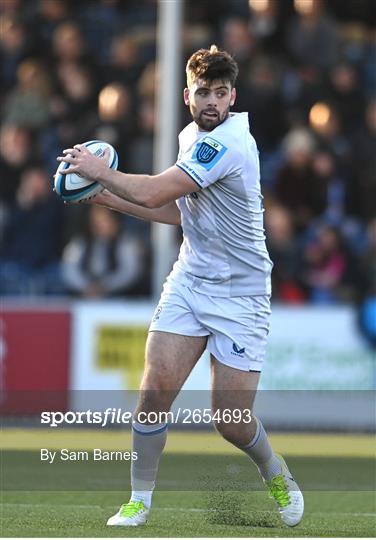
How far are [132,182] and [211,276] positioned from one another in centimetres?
74

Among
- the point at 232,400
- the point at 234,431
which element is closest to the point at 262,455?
the point at 234,431

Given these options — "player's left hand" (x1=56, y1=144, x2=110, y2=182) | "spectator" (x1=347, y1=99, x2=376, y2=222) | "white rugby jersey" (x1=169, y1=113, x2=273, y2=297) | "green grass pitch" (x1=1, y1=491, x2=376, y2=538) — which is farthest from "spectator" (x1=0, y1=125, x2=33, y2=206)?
"player's left hand" (x1=56, y1=144, x2=110, y2=182)

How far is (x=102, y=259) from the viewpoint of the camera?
15.3 meters

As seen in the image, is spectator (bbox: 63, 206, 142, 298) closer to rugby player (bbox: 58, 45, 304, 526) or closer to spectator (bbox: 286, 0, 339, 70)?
spectator (bbox: 286, 0, 339, 70)

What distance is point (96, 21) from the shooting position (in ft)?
62.1

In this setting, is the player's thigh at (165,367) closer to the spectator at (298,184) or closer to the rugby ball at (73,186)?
the rugby ball at (73,186)

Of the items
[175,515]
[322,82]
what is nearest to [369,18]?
[322,82]

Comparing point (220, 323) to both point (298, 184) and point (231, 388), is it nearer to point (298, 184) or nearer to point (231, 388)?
point (231, 388)

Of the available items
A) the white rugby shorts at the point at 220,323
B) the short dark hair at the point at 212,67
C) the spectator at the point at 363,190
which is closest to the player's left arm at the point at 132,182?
the short dark hair at the point at 212,67

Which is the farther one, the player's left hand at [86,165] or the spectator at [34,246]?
the spectator at [34,246]

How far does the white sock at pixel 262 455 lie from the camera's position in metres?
7.88

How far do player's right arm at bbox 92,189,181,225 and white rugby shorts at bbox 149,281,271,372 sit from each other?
503 mm

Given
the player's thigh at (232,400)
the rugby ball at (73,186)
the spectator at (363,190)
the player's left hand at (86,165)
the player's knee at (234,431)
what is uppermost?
the player's left hand at (86,165)

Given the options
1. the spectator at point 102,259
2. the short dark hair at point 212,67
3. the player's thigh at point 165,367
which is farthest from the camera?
the spectator at point 102,259
